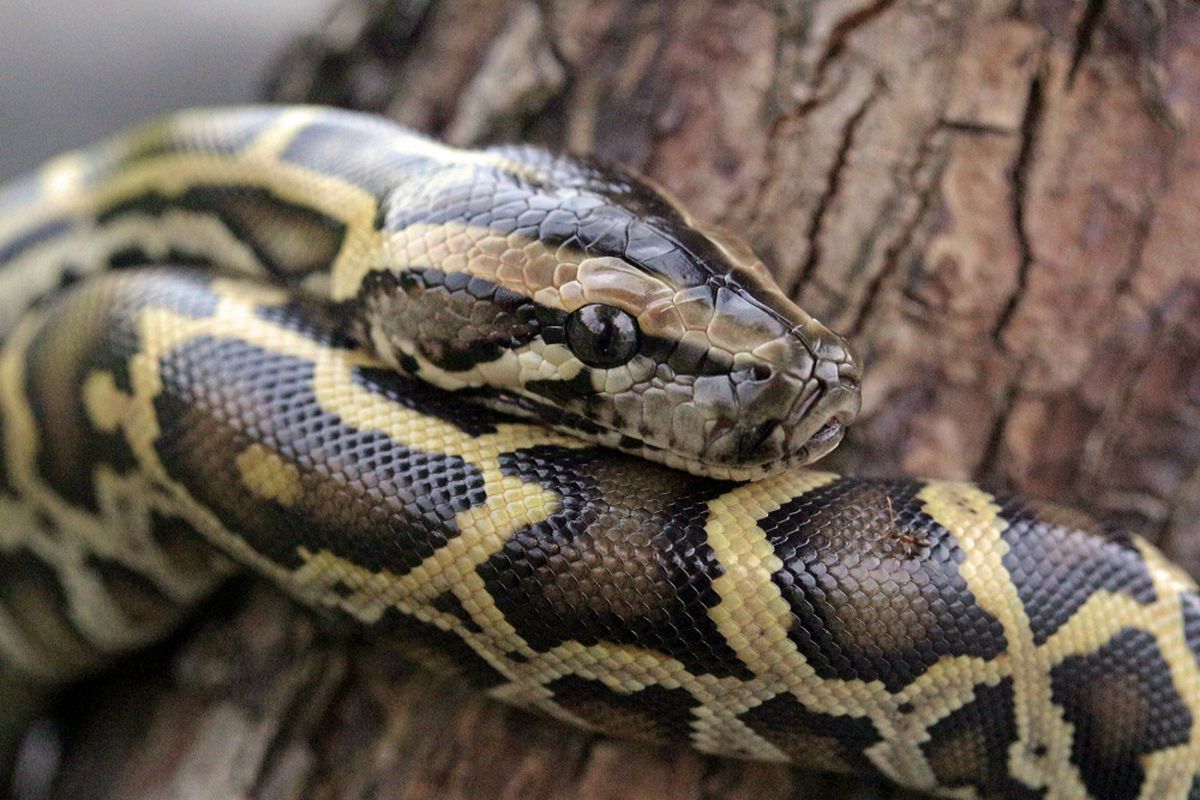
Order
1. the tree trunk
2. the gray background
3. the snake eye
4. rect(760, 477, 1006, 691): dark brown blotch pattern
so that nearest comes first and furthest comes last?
rect(760, 477, 1006, 691): dark brown blotch pattern < the snake eye < the tree trunk < the gray background

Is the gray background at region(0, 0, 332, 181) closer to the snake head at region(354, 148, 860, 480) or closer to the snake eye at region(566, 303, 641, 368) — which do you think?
the snake head at region(354, 148, 860, 480)

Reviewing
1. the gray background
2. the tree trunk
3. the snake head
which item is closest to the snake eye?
the snake head

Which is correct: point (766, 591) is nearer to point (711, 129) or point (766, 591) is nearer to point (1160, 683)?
point (1160, 683)

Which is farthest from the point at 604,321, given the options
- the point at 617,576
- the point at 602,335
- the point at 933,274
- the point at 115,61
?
the point at 115,61

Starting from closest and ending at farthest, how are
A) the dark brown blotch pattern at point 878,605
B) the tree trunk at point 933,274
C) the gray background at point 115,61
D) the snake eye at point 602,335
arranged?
the dark brown blotch pattern at point 878,605 < the snake eye at point 602,335 < the tree trunk at point 933,274 < the gray background at point 115,61

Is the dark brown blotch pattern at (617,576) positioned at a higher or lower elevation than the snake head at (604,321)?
lower

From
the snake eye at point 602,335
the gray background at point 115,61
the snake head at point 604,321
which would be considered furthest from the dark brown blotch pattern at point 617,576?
the gray background at point 115,61

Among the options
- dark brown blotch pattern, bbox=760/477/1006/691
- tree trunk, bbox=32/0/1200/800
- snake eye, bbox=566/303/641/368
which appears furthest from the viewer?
tree trunk, bbox=32/0/1200/800

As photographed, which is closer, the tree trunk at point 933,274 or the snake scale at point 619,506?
the snake scale at point 619,506

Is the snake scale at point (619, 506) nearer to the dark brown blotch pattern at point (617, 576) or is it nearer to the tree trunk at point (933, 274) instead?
the dark brown blotch pattern at point (617, 576)
